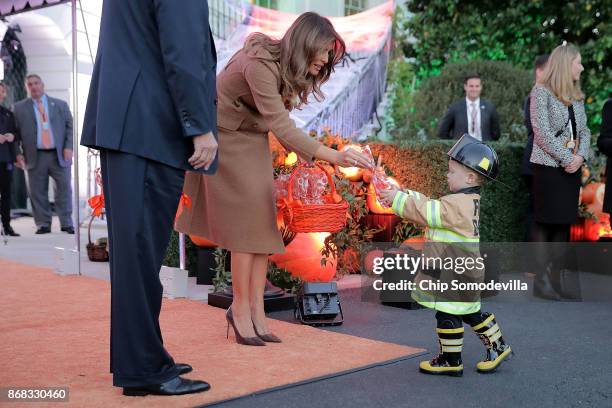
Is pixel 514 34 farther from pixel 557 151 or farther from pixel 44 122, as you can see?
pixel 44 122

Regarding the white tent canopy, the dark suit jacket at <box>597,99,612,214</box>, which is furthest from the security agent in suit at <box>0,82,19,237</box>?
the dark suit jacket at <box>597,99,612,214</box>

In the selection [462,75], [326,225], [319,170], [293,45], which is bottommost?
[326,225]

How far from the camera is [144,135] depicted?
282cm

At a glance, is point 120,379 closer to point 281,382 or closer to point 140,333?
point 140,333

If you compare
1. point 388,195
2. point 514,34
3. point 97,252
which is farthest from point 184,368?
point 514,34

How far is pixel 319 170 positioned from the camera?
508 cm

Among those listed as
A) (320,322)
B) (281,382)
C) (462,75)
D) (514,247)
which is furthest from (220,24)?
(281,382)

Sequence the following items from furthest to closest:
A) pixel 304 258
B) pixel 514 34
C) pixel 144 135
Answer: pixel 514 34 → pixel 304 258 → pixel 144 135

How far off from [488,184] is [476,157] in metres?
3.11

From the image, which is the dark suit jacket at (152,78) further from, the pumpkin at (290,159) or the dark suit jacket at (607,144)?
the dark suit jacket at (607,144)

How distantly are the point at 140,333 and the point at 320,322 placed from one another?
184 cm

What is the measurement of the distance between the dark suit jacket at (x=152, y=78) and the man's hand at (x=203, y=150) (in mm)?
47

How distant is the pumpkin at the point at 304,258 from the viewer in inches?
213

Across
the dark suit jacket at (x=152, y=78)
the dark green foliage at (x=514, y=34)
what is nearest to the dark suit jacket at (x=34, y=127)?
the dark green foliage at (x=514, y=34)
